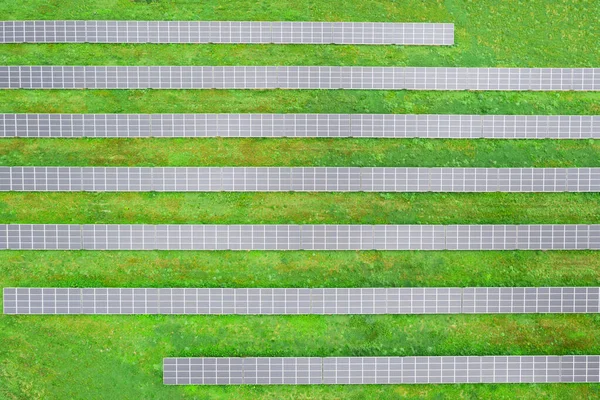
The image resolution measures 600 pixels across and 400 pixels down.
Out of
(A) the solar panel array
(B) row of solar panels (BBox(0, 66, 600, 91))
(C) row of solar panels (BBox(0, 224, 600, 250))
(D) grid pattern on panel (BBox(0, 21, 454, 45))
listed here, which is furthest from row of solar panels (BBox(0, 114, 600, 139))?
(A) the solar panel array

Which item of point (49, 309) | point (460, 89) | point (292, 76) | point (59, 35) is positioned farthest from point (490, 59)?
point (49, 309)

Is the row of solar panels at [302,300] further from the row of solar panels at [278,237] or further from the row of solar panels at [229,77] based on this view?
the row of solar panels at [229,77]

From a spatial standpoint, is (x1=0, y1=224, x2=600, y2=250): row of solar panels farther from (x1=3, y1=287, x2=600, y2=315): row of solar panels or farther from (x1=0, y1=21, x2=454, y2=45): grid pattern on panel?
(x1=0, y1=21, x2=454, y2=45): grid pattern on panel

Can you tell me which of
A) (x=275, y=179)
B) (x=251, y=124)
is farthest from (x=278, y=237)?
(x=251, y=124)

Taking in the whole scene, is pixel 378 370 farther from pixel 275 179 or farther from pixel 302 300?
pixel 275 179

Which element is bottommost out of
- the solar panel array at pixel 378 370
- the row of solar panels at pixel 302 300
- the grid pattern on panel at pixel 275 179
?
the solar panel array at pixel 378 370

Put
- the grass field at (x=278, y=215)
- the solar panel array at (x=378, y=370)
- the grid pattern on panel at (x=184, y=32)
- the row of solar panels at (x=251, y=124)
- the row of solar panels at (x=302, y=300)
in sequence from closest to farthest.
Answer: the solar panel array at (x=378, y=370), the row of solar panels at (x=302, y=300), the grass field at (x=278, y=215), the row of solar panels at (x=251, y=124), the grid pattern on panel at (x=184, y=32)

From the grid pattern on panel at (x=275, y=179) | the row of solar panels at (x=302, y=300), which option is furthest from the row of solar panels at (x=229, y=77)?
the row of solar panels at (x=302, y=300)
